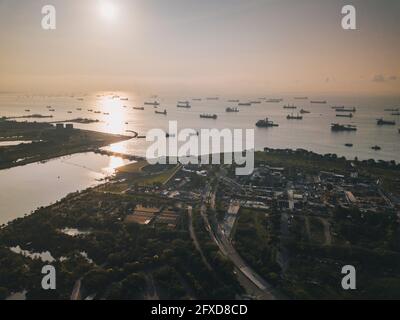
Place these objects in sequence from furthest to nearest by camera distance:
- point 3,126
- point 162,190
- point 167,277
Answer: point 3,126 → point 162,190 → point 167,277

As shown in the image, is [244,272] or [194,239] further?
[194,239]

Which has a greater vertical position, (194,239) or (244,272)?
(194,239)

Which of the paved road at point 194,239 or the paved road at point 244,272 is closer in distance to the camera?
the paved road at point 244,272

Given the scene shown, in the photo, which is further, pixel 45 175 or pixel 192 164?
pixel 192 164

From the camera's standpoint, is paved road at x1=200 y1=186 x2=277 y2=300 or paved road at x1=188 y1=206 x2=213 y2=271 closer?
paved road at x1=200 y1=186 x2=277 y2=300

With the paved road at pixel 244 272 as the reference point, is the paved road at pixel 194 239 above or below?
above

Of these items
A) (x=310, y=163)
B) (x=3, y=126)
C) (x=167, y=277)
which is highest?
(x=3, y=126)

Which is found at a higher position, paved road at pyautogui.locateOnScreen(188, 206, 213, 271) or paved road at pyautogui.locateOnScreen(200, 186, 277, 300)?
paved road at pyautogui.locateOnScreen(188, 206, 213, 271)

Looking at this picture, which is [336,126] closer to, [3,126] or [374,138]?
[374,138]
